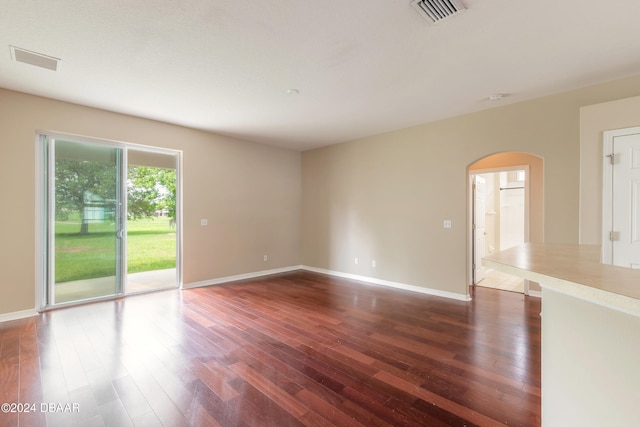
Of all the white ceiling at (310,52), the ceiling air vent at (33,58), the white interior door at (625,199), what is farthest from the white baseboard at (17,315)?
the white interior door at (625,199)

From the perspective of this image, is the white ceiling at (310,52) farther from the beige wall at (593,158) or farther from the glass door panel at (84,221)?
the glass door panel at (84,221)

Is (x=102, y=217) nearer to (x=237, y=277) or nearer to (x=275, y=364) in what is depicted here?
(x=237, y=277)

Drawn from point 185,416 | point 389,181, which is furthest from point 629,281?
point 389,181

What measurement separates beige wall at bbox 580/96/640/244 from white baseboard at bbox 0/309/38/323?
22.6 feet

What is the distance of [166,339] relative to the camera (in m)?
2.94

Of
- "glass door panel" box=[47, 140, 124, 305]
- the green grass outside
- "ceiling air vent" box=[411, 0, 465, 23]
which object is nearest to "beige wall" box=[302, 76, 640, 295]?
"ceiling air vent" box=[411, 0, 465, 23]

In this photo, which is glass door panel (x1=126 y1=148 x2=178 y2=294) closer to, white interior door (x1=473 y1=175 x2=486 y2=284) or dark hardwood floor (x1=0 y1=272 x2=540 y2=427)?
dark hardwood floor (x1=0 y1=272 x2=540 y2=427)

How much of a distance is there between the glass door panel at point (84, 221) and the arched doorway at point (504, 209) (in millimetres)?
5598

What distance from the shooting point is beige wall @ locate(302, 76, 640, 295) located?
3512mm

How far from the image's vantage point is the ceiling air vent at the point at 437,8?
193 cm

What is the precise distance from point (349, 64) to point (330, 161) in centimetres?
345

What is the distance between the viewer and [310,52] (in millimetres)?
2561

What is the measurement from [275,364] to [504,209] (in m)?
6.73

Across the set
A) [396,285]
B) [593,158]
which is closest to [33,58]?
[396,285]
